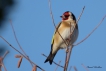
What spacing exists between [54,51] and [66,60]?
324 centimetres

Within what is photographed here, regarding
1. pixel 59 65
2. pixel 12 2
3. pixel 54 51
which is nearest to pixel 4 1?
pixel 12 2

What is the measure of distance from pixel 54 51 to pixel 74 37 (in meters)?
0.68

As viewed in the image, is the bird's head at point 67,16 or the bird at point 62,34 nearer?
the bird at point 62,34

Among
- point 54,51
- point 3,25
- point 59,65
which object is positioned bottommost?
point 3,25

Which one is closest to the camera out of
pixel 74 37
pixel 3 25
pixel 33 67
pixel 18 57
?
pixel 33 67

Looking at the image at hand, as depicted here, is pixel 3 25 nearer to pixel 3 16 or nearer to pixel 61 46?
pixel 3 16

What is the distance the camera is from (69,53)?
403 cm

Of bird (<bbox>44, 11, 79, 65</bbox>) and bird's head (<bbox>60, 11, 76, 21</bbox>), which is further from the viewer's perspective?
bird's head (<bbox>60, 11, 76, 21</bbox>)

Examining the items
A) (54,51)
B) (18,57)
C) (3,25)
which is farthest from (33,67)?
(3,25)

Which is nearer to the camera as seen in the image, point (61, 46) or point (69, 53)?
point (69, 53)

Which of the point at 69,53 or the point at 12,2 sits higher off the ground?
the point at 69,53

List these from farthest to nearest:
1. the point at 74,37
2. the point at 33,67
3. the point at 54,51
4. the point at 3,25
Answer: the point at 3,25
the point at 54,51
the point at 74,37
the point at 33,67

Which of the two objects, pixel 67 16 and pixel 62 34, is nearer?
pixel 62 34

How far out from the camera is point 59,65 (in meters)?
4.22
